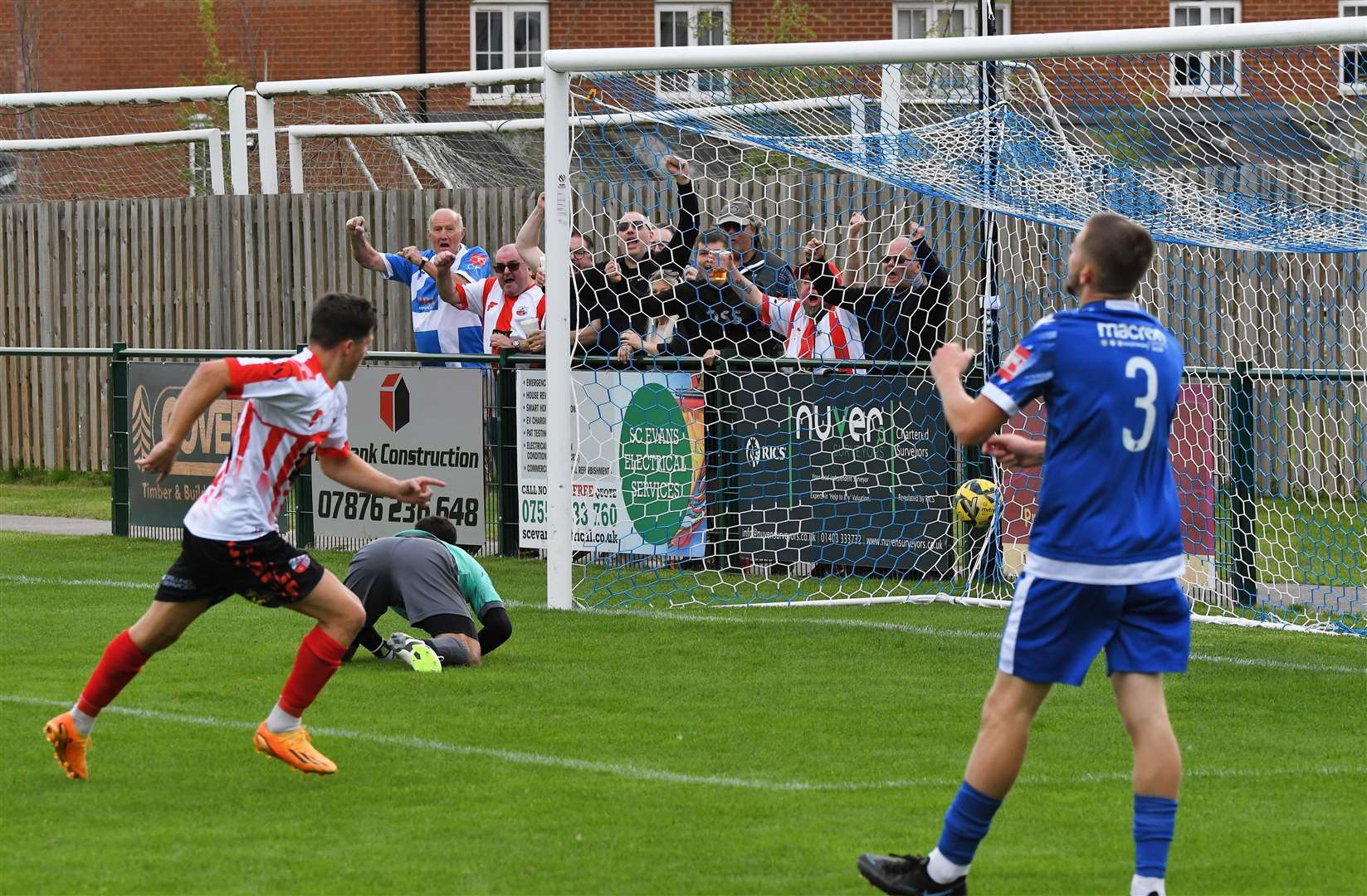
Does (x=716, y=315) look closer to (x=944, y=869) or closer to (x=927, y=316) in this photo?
(x=927, y=316)

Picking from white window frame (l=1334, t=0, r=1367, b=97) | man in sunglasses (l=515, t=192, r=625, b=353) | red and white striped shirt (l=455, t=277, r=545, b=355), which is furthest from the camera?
red and white striped shirt (l=455, t=277, r=545, b=355)

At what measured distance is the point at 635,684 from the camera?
9352 mm

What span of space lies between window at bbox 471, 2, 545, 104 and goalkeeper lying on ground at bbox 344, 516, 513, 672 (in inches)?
809

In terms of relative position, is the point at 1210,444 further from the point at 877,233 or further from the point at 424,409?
the point at 424,409

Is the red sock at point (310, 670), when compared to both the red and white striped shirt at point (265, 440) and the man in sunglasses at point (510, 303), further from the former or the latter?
the man in sunglasses at point (510, 303)

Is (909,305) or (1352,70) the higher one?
(1352,70)

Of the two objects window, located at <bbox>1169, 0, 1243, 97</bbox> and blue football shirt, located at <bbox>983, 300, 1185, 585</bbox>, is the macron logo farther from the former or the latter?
window, located at <bbox>1169, 0, 1243, 97</bbox>

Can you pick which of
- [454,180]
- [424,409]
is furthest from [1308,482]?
[454,180]

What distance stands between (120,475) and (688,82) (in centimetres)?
623

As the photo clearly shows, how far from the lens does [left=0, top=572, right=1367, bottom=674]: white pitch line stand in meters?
10.0

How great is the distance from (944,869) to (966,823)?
0.17 m

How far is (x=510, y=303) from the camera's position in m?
14.7

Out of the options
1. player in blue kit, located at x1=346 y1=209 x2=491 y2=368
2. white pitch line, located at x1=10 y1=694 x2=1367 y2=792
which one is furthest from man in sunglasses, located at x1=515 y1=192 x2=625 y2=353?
white pitch line, located at x1=10 y1=694 x2=1367 y2=792

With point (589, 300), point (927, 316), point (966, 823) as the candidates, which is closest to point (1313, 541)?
point (927, 316)
